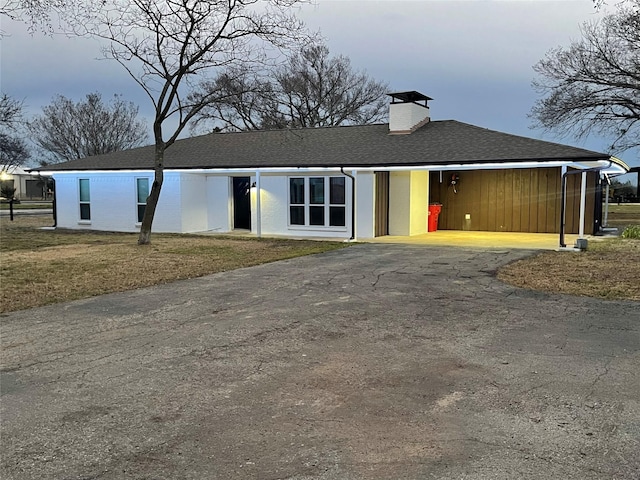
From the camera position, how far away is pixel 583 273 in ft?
30.9

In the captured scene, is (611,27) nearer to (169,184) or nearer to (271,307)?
(169,184)

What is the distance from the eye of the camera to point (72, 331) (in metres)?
5.84

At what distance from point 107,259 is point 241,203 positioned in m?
8.16

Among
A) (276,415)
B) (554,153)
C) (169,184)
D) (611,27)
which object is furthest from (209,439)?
(611,27)

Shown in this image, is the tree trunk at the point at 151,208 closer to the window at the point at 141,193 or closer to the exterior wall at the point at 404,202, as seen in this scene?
the window at the point at 141,193

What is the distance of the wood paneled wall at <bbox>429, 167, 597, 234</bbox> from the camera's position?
17.9 m

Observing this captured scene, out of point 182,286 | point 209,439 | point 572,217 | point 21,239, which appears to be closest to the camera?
point 209,439

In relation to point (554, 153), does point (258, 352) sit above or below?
below

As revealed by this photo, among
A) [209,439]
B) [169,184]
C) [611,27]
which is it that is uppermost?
[611,27]

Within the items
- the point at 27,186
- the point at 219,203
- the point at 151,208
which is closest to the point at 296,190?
the point at 219,203

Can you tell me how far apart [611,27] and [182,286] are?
77.1ft

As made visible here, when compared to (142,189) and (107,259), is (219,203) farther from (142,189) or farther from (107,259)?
(107,259)

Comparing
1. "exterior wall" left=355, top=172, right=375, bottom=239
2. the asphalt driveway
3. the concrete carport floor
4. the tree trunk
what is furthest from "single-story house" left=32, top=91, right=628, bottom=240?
the asphalt driveway

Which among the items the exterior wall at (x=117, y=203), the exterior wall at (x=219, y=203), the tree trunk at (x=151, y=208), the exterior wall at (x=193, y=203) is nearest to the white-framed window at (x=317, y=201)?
the exterior wall at (x=219, y=203)
